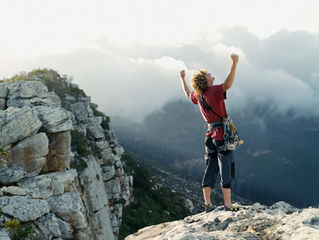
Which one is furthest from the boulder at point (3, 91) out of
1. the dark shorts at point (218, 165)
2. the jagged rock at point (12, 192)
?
the dark shorts at point (218, 165)

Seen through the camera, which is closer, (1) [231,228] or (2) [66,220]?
(1) [231,228]

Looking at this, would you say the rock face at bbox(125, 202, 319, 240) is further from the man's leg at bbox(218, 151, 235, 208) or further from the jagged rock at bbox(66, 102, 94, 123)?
the jagged rock at bbox(66, 102, 94, 123)

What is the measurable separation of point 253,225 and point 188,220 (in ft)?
8.10

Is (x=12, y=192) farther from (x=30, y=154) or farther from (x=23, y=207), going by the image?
(x=30, y=154)

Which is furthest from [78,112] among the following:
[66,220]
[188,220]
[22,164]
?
[188,220]

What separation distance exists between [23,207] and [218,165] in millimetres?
8637

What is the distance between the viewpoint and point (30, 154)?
19641 millimetres

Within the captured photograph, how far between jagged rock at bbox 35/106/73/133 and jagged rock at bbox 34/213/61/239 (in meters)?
11.4

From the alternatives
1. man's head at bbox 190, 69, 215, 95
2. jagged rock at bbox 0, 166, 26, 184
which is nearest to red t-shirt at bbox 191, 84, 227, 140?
man's head at bbox 190, 69, 215, 95

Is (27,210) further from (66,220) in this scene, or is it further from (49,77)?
(49,77)

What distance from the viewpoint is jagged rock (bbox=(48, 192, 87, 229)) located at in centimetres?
1638

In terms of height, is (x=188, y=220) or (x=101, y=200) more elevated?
(x=188, y=220)

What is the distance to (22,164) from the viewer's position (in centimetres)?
1897

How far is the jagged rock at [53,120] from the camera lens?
2244cm
